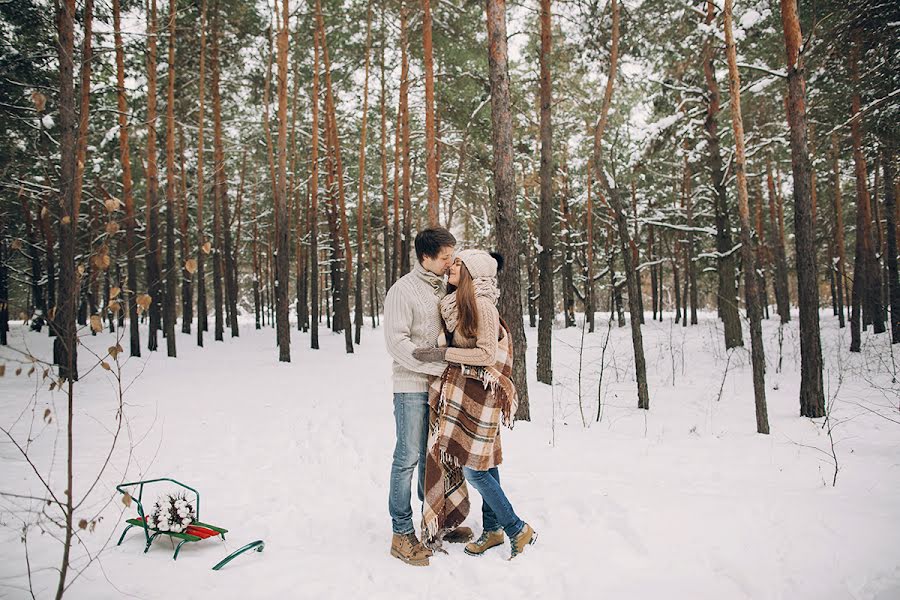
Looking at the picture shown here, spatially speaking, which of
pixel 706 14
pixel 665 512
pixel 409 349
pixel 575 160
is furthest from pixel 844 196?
pixel 409 349

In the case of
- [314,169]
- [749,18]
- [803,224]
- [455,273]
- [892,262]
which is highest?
[749,18]

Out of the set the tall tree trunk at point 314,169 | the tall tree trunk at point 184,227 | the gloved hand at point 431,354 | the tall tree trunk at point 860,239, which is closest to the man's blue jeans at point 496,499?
the gloved hand at point 431,354

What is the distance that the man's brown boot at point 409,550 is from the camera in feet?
10.6

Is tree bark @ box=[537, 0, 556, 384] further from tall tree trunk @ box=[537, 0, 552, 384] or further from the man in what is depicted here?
the man

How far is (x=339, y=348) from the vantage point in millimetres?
18656

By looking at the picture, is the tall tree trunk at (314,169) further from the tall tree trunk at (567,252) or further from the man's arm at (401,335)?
the man's arm at (401,335)

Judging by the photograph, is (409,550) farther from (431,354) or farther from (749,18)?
(749,18)

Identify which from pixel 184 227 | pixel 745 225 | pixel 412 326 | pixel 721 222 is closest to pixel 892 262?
pixel 721 222

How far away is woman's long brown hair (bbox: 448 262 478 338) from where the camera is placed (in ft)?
10.5

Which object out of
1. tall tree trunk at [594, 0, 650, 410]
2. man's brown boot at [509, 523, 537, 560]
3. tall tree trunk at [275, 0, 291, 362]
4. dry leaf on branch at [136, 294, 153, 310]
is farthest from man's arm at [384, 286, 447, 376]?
tall tree trunk at [275, 0, 291, 362]

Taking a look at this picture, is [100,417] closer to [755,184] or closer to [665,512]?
[665,512]

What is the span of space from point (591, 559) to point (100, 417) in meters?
7.83

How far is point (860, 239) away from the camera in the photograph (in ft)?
51.2

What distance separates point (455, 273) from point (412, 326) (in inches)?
17.9
